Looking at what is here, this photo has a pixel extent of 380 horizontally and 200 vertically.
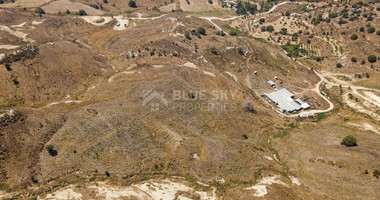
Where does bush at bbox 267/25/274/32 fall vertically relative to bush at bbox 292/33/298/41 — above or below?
above

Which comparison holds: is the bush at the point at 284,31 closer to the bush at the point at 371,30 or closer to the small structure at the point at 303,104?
the bush at the point at 371,30

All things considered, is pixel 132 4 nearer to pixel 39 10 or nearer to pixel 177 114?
pixel 39 10

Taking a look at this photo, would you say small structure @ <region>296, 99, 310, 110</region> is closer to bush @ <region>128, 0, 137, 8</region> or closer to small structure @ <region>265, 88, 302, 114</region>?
small structure @ <region>265, 88, 302, 114</region>

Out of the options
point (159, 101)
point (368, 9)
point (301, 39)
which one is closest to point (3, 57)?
point (159, 101)

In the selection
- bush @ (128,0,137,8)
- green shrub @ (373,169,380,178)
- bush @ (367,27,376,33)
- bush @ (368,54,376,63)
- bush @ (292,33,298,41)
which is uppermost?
bush @ (128,0,137,8)

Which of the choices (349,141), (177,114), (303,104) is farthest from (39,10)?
(349,141)

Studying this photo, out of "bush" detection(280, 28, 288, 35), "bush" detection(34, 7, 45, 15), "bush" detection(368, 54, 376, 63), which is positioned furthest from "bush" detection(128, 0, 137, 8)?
"bush" detection(368, 54, 376, 63)

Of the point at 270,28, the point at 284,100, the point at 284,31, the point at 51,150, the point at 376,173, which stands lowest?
the point at 376,173

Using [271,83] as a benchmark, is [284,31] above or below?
above

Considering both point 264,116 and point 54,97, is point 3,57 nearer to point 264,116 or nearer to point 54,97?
point 54,97
